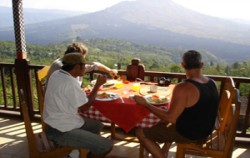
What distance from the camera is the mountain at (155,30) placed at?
94.8m

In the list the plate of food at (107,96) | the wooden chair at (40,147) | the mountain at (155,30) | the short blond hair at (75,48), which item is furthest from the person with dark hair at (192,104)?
the mountain at (155,30)

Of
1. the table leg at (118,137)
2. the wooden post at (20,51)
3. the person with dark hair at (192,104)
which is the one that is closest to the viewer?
the person with dark hair at (192,104)

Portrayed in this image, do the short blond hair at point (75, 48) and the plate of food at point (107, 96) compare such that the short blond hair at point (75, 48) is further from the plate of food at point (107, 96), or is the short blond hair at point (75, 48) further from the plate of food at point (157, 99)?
the plate of food at point (157, 99)

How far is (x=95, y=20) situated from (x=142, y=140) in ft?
391

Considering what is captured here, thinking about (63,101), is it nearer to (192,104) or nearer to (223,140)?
(192,104)

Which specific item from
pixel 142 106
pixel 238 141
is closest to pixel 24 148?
pixel 142 106

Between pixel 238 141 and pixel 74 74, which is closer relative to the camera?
pixel 74 74

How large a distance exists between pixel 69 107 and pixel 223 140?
1380mm

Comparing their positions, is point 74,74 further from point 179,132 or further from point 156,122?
point 179,132

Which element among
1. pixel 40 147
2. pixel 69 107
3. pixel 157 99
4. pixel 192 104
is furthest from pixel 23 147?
pixel 192 104

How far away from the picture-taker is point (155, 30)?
111 meters

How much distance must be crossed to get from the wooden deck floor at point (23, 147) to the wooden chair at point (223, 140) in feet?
2.80

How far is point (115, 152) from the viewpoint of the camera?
3.38 meters

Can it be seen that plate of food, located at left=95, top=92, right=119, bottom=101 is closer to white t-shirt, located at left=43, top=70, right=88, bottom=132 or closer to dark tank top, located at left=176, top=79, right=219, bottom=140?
white t-shirt, located at left=43, top=70, right=88, bottom=132
